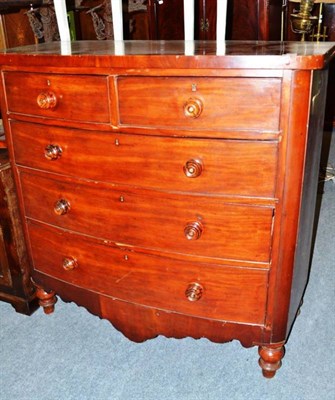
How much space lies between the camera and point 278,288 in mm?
1307

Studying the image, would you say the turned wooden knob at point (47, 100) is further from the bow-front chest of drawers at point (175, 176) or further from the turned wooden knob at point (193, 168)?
the turned wooden knob at point (193, 168)

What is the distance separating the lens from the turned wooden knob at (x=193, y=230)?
1264 mm

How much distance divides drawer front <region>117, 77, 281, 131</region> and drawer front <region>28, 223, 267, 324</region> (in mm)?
426

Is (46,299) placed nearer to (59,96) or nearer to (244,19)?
(59,96)

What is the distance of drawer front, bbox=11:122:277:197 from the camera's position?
1164 millimetres

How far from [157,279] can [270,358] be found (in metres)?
0.43

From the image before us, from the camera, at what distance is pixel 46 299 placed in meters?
1.80

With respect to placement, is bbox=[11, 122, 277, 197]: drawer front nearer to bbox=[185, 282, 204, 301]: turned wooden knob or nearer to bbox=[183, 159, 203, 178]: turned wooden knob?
bbox=[183, 159, 203, 178]: turned wooden knob

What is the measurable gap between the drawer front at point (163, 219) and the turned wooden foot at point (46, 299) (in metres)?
0.39

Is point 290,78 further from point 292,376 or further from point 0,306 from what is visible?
point 0,306

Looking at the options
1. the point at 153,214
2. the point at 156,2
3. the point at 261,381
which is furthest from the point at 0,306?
the point at 156,2

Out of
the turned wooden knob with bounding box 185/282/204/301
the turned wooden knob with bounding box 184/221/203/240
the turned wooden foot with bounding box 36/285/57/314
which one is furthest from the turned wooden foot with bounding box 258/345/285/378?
the turned wooden foot with bounding box 36/285/57/314

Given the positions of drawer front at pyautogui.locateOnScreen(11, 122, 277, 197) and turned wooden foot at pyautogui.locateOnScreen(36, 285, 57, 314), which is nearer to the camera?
drawer front at pyautogui.locateOnScreen(11, 122, 277, 197)

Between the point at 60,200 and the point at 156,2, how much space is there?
2.75 meters
